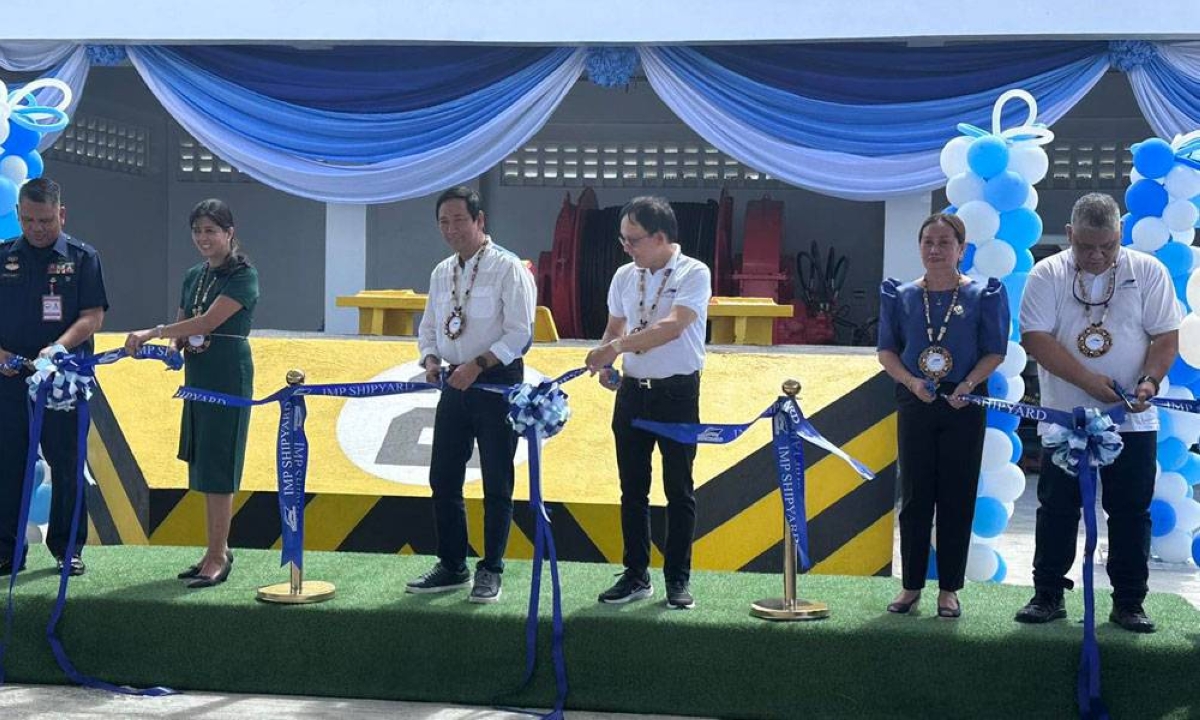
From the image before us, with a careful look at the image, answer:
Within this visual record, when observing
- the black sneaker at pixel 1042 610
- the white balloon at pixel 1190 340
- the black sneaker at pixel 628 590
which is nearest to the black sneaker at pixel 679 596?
the black sneaker at pixel 628 590

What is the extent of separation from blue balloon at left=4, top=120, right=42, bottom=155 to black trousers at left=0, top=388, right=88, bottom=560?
82.2 inches

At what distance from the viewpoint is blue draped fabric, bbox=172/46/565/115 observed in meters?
11.8

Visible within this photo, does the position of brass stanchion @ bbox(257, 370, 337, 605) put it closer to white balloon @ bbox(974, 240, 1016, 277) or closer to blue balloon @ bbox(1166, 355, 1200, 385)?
white balloon @ bbox(974, 240, 1016, 277)

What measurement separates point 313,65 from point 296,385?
7.35 meters

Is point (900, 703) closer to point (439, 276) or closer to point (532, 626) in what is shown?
point (532, 626)

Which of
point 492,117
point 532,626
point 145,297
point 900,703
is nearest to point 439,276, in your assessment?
point 532,626

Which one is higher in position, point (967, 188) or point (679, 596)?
point (967, 188)

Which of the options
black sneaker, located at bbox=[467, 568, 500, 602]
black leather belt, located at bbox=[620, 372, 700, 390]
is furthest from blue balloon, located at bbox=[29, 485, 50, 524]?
black leather belt, located at bbox=[620, 372, 700, 390]

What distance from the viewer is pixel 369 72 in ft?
39.0

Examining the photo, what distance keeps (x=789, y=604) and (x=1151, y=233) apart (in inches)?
134

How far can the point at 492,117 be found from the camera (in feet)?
38.2

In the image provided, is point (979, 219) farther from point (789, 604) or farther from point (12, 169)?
point (12, 169)

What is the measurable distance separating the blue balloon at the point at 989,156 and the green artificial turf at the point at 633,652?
2166 mm

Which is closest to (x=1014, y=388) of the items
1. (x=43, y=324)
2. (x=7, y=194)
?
(x=43, y=324)
